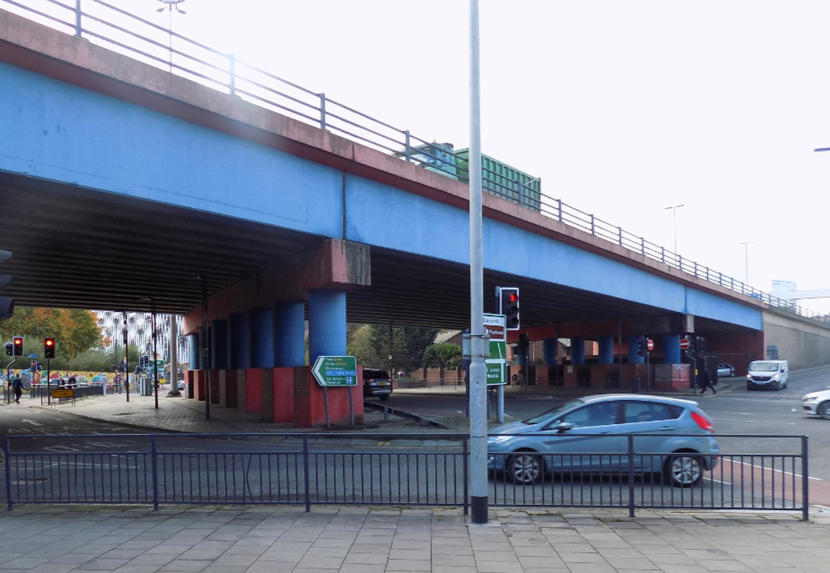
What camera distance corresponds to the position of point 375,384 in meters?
38.2

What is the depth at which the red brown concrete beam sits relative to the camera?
19.1 meters

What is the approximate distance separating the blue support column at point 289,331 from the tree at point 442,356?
164 feet

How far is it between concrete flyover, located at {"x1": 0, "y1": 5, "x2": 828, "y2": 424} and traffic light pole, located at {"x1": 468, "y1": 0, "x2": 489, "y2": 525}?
289 inches

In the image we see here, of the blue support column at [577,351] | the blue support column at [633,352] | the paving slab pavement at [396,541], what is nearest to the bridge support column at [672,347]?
the blue support column at [633,352]

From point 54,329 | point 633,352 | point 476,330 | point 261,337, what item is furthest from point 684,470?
point 54,329

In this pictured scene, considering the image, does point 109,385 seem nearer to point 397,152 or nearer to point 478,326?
point 397,152

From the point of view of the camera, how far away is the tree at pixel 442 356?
7450 cm

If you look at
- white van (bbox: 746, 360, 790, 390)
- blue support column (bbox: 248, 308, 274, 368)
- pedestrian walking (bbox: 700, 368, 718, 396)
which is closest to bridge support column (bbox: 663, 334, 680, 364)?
pedestrian walking (bbox: 700, 368, 718, 396)

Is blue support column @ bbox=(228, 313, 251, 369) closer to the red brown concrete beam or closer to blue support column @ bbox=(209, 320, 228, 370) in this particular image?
blue support column @ bbox=(209, 320, 228, 370)

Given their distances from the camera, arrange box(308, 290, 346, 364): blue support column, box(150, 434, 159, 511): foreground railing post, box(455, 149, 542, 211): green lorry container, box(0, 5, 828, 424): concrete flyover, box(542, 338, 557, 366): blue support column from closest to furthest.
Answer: box(150, 434, 159, 511): foreground railing post < box(0, 5, 828, 424): concrete flyover < box(308, 290, 346, 364): blue support column < box(455, 149, 542, 211): green lorry container < box(542, 338, 557, 366): blue support column

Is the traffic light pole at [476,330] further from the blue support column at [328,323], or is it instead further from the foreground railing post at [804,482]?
the blue support column at [328,323]

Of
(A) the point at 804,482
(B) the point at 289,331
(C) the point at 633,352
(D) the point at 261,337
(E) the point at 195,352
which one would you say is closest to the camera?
(A) the point at 804,482

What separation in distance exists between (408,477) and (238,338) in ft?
81.0

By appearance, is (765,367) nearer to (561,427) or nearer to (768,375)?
(768,375)
